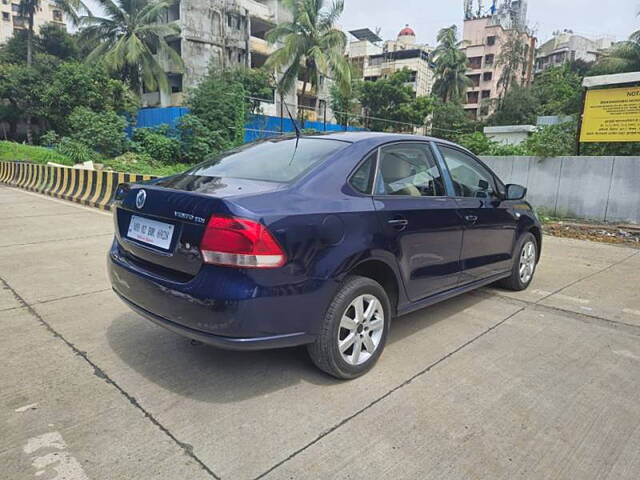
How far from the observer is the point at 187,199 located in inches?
95.5

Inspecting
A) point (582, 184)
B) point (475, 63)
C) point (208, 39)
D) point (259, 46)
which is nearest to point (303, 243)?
point (582, 184)

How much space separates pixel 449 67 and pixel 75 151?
35.7 m

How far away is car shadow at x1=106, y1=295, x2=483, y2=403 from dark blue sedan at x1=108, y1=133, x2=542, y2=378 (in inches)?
12.1

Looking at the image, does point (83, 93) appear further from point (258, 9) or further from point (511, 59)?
point (511, 59)

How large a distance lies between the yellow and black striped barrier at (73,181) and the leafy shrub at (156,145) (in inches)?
282

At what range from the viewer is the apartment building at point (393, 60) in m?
54.0

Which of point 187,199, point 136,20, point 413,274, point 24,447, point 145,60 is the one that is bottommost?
point 24,447

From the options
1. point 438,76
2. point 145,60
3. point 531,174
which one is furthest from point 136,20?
point 438,76

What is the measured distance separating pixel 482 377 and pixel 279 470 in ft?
4.90

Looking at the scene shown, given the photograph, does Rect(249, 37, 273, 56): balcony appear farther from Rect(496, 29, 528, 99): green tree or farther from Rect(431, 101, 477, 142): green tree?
Rect(496, 29, 528, 99): green tree

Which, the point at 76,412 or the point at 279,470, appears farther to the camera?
the point at 76,412

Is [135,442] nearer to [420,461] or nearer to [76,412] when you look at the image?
[76,412]

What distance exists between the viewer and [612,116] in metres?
9.33

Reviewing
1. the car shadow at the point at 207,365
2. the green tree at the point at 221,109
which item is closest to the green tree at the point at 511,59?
the green tree at the point at 221,109
